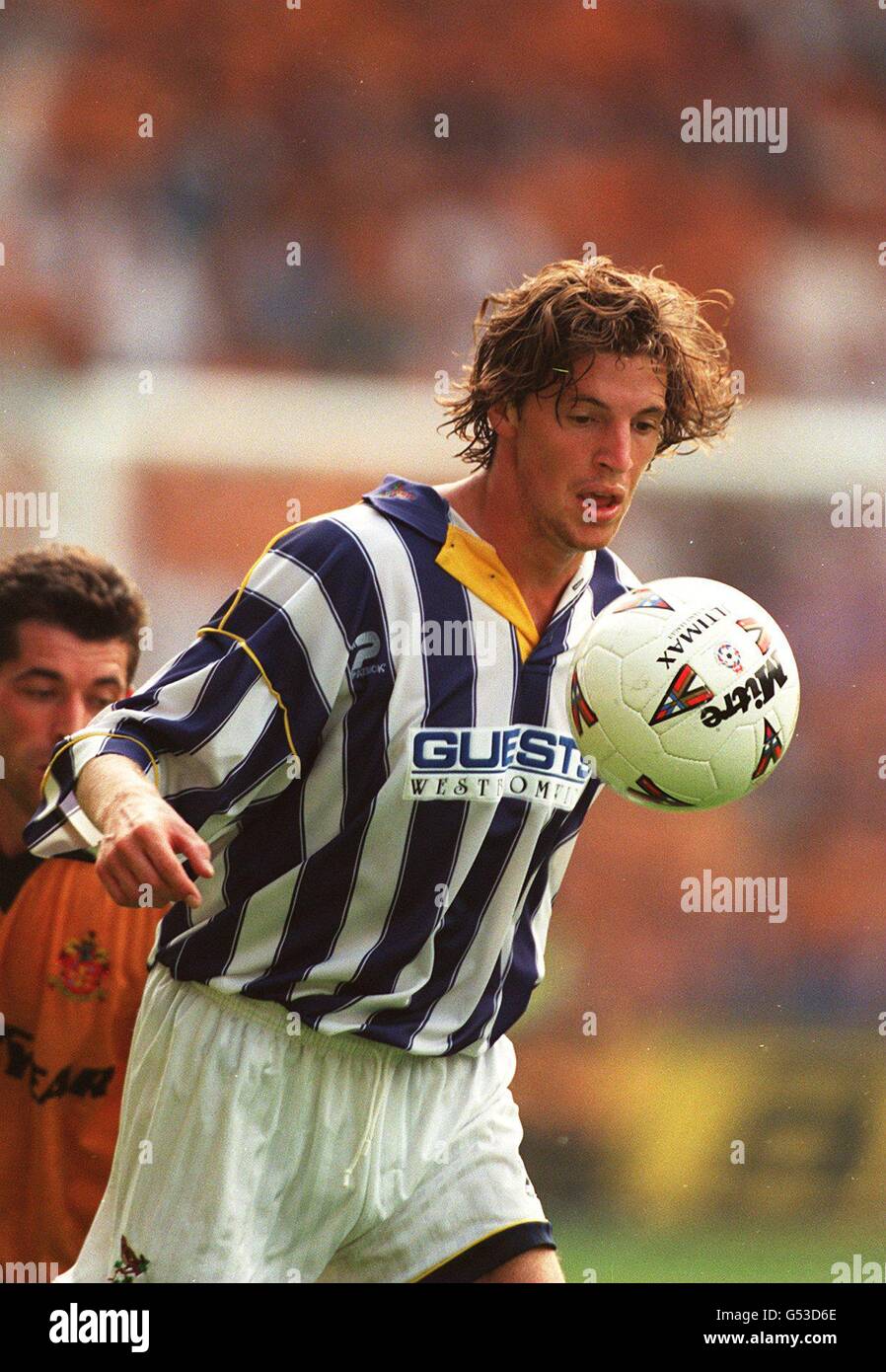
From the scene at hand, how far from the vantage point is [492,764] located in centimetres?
258

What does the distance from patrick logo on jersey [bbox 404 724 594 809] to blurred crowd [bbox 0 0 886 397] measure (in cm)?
402

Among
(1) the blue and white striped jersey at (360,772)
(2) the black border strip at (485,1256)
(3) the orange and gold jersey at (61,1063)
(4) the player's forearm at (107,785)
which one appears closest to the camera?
(4) the player's forearm at (107,785)

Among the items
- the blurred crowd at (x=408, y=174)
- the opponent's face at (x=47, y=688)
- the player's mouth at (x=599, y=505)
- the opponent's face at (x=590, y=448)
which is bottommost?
the opponent's face at (x=47, y=688)

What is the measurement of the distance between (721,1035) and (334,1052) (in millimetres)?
3487

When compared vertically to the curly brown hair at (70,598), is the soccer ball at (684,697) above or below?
below

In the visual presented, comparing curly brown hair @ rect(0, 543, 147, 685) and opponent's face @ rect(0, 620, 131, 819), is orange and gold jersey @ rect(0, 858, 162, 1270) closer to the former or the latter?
opponent's face @ rect(0, 620, 131, 819)

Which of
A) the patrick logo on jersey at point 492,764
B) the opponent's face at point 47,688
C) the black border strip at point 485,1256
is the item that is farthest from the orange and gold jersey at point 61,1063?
the patrick logo on jersey at point 492,764

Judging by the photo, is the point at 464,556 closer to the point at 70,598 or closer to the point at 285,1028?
the point at 285,1028

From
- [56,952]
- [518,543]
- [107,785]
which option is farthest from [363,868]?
[56,952]

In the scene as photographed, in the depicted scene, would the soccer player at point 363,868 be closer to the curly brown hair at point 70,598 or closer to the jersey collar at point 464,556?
the jersey collar at point 464,556

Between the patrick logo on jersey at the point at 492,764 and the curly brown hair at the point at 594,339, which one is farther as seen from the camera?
the curly brown hair at the point at 594,339

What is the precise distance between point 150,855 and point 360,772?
51 centimetres

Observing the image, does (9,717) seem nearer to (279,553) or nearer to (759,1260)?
(279,553)

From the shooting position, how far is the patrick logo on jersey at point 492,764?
2.55 metres
